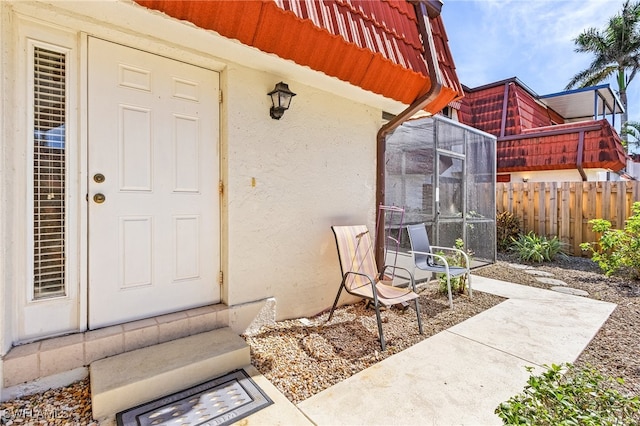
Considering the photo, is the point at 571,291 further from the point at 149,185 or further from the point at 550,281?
the point at 149,185

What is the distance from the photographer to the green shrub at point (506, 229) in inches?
283

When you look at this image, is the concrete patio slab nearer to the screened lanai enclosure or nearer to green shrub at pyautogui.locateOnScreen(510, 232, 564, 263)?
the screened lanai enclosure

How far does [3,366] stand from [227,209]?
5.42ft

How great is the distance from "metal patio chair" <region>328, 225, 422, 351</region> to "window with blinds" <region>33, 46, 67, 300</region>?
7.33ft

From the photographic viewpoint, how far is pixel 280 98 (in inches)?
108

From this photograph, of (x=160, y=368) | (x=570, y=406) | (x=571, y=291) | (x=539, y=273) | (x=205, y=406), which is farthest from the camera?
(x=539, y=273)

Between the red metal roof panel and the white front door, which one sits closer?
the white front door

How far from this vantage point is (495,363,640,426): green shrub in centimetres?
110

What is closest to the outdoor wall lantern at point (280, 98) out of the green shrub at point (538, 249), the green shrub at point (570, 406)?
the green shrub at point (570, 406)

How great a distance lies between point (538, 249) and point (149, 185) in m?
7.16

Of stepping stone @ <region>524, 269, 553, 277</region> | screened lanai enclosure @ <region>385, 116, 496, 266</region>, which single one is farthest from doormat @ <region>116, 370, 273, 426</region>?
stepping stone @ <region>524, 269, 553, 277</region>

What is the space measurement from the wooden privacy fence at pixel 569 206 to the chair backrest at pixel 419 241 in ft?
14.9

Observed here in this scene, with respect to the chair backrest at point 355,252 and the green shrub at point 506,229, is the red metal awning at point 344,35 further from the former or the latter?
the green shrub at point 506,229

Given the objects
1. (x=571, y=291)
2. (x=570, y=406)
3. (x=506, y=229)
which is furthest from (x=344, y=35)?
(x=506, y=229)
